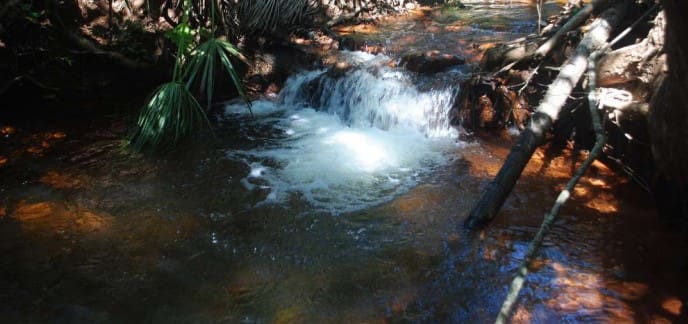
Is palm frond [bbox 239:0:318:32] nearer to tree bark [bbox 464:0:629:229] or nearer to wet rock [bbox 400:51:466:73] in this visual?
wet rock [bbox 400:51:466:73]

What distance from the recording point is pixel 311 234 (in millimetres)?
3420

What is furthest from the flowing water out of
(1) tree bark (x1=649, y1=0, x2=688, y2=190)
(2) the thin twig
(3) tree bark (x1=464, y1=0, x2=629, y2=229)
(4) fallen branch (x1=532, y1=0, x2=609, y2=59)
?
(4) fallen branch (x1=532, y1=0, x2=609, y2=59)

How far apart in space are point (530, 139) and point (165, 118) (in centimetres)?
333

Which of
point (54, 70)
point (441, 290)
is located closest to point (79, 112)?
point (54, 70)

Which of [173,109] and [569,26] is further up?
[569,26]

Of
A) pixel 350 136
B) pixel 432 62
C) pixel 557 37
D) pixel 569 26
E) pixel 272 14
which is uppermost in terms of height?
pixel 272 14

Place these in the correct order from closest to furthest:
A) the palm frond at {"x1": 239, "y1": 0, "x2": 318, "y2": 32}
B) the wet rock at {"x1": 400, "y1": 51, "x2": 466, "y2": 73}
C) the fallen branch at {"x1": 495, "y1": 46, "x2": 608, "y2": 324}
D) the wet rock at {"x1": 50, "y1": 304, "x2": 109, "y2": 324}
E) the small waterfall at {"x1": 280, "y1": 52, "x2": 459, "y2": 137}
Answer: the fallen branch at {"x1": 495, "y1": 46, "x2": 608, "y2": 324}
the wet rock at {"x1": 50, "y1": 304, "x2": 109, "y2": 324}
the small waterfall at {"x1": 280, "y1": 52, "x2": 459, "y2": 137}
the wet rock at {"x1": 400, "y1": 51, "x2": 466, "y2": 73}
the palm frond at {"x1": 239, "y1": 0, "x2": 318, "y2": 32}

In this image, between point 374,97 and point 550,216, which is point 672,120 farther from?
point 374,97

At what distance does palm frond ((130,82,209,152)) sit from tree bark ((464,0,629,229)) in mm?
2785

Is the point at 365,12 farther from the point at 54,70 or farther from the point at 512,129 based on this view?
the point at 54,70

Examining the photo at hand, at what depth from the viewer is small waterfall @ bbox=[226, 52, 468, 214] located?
4105 millimetres

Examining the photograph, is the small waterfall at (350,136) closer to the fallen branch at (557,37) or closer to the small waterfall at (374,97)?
the small waterfall at (374,97)

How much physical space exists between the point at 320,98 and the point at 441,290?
3.70m

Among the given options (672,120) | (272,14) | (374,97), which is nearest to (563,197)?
(672,120)
